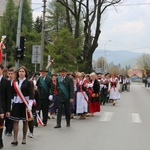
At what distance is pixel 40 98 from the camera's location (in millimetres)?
12008

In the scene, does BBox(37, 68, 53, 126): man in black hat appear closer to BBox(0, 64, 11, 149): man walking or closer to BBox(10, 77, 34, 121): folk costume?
BBox(10, 77, 34, 121): folk costume

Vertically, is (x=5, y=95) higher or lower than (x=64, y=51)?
lower

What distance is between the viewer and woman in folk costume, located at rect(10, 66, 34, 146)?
8.56m

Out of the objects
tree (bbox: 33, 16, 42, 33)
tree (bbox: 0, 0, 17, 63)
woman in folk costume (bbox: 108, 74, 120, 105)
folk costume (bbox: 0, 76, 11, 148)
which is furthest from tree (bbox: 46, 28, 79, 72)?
tree (bbox: 33, 16, 42, 33)

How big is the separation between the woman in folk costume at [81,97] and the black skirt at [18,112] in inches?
231

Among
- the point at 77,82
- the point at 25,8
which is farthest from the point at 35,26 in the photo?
the point at 77,82

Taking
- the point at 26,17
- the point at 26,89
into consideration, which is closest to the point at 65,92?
the point at 26,89

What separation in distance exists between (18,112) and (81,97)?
6183 mm

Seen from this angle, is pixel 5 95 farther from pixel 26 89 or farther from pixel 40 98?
pixel 40 98

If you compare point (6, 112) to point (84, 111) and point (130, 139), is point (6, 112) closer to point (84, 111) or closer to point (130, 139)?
point (130, 139)

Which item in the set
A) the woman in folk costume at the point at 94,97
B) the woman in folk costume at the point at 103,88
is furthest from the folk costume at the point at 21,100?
the woman in folk costume at the point at 103,88

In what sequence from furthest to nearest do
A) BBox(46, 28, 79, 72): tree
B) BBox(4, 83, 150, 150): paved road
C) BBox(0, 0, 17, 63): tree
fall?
BBox(0, 0, 17, 63): tree → BBox(46, 28, 79, 72): tree → BBox(4, 83, 150, 150): paved road

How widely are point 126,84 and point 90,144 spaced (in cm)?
3558

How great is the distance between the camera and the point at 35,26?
65.0 meters
